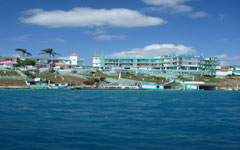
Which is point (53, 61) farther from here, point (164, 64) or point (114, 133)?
point (114, 133)

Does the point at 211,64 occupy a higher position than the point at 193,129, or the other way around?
the point at 211,64

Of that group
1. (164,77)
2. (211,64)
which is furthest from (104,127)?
(211,64)

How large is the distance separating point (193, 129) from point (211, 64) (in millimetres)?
134194

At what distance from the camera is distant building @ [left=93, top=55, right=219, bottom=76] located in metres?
124

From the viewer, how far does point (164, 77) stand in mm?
111500

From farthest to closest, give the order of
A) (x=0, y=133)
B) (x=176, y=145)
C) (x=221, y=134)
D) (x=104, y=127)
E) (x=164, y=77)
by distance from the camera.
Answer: (x=164, y=77), (x=104, y=127), (x=221, y=134), (x=0, y=133), (x=176, y=145)

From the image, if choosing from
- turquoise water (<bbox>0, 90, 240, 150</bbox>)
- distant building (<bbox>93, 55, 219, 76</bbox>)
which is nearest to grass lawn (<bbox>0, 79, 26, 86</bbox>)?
turquoise water (<bbox>0, 90, 240, 150</bbox>)

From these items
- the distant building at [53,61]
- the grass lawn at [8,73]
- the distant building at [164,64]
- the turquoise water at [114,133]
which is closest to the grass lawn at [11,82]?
the grass lawn at [8,73]

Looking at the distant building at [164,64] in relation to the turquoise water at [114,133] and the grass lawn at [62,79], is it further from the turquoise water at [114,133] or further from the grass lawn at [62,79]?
the turquoise water at [114,133]

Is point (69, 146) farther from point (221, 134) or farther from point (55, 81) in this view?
point (55, 81)

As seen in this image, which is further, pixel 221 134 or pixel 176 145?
pixel 221 134

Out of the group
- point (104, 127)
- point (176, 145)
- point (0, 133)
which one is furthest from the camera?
point (104, 127)

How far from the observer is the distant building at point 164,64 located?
124 metres

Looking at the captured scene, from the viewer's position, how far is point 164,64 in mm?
136750
